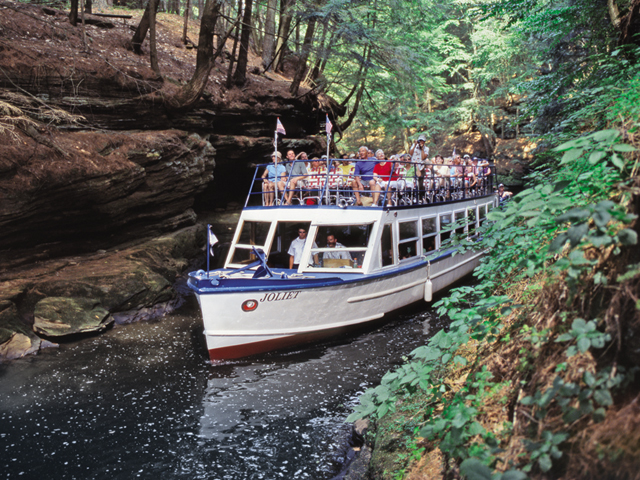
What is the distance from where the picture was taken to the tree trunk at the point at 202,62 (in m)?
12.8

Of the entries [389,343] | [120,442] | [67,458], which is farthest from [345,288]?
[67,458]

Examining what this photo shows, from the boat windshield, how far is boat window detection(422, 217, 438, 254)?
2.53m

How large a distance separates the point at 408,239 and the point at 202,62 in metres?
8.44

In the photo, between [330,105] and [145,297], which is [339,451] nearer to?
[145,297]

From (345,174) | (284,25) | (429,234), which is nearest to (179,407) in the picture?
(429,234)

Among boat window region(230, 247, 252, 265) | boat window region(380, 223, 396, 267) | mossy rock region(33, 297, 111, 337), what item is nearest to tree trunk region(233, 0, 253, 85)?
boat window region(230, 247, 252, 265)

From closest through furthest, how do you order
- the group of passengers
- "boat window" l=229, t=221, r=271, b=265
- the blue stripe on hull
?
the blue stripe on hull < "boat window" l=229, t=221, r=271, b=265 < the group of passengers

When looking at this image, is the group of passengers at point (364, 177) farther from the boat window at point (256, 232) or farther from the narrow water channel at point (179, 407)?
the narrow water channel at point (179, 407)

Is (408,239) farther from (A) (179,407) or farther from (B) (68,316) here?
(B) (68,316)

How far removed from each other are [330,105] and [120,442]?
2079 centimetres

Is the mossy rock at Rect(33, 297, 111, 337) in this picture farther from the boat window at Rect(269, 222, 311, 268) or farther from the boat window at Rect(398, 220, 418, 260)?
the boat window at Rect(398, 220, 418, 260)

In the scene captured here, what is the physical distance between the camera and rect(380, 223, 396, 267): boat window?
10.3 metres

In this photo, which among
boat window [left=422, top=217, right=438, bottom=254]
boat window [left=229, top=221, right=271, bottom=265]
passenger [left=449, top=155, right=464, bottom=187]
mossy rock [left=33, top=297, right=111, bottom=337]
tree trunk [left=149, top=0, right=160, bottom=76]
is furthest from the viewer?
passenger [left=449, top=155, right=464, bottom=187]

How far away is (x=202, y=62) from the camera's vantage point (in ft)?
44.5
